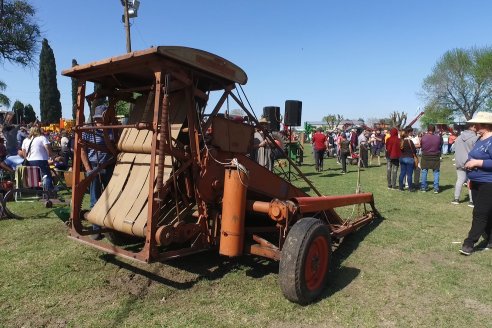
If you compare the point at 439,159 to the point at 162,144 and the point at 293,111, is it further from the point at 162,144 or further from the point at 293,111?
the point at 162,144

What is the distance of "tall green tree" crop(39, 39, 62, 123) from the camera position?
47469 millimetres

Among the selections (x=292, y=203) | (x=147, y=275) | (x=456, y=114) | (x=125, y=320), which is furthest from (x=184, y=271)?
(x=456, y=114)

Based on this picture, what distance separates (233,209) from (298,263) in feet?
2.69

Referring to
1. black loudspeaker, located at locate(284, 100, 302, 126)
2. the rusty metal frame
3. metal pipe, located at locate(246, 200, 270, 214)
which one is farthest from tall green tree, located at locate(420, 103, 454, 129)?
metal pipe, located at locate(246, 200, 270, 214)

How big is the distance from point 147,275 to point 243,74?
2521mm

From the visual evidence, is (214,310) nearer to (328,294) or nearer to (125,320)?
(125,320)

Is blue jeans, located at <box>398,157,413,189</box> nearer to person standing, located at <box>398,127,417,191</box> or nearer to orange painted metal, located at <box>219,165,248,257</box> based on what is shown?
person standing, located at <box>398,127,417,191</box>

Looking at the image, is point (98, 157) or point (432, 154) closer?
point (98, 157)

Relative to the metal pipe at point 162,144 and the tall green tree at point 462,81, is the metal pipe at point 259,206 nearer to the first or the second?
the metal pipe at point 162,144

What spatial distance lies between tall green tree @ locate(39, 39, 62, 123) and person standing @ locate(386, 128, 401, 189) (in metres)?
45.3

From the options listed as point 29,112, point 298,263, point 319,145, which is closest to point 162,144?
point 298,263

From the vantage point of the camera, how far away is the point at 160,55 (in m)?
Result: 3.61

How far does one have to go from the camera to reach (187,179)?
13.9 ft

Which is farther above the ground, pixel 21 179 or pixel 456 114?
pixel 456 114
